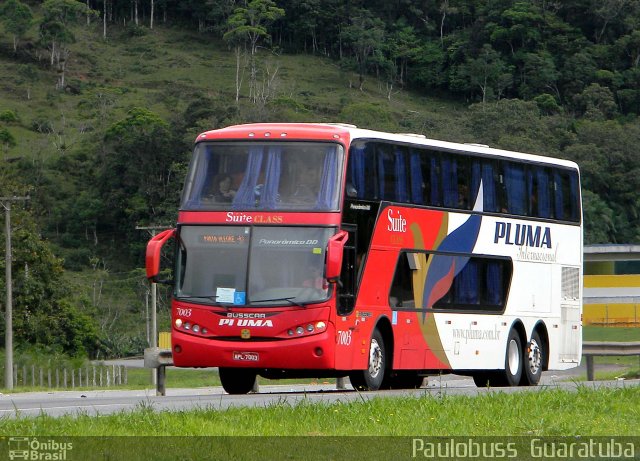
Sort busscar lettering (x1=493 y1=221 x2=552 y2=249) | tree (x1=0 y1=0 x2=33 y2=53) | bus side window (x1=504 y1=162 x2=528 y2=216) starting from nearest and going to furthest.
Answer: busscar lettering (x1=493 y1=221 x2=552 y2=249) < bus side window (x1=504 y1=162 x2=528 y2=216) < tree (x1=0 y1=0 x2=33 y2=53)

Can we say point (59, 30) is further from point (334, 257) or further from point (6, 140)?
point (334, 257)

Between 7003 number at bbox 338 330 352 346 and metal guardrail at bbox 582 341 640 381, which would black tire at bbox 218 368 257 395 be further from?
metal guardrail at bbox 582 341 640 381

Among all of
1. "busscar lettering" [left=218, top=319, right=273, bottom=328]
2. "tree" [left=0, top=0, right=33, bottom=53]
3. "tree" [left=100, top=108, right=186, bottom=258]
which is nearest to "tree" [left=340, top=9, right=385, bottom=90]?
"tree" [left=0, top=0, right=33, bottom=53]

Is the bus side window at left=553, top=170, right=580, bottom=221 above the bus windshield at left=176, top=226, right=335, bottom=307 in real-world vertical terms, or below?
above

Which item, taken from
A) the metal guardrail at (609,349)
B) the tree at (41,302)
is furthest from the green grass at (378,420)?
the tree at (41,302)

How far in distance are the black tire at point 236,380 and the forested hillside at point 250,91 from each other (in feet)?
133

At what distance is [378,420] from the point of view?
46.1 feet

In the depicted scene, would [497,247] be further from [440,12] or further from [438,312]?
[440,12]

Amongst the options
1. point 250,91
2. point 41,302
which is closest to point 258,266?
point 41,302

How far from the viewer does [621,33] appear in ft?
422

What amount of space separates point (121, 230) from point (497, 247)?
65775 millimetres

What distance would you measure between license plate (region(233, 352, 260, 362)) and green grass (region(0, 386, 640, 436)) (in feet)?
13.5

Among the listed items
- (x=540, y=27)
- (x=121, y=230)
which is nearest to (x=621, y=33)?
(x=540, y=27)

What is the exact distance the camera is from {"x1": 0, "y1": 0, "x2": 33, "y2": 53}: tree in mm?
125938
